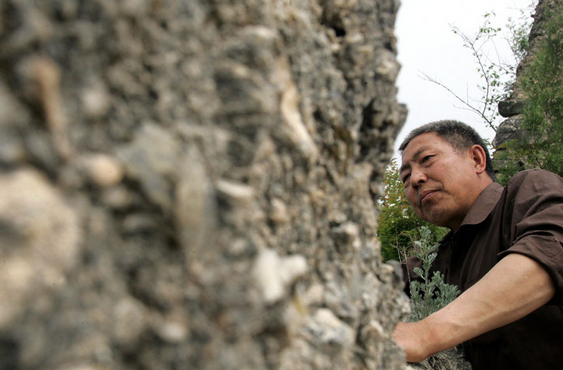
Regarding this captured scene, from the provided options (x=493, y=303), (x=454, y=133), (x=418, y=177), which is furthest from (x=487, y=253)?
(x=454, y=133)

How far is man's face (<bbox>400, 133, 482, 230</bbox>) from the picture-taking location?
2.62 metres

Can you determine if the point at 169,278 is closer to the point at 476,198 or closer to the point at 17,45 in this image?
the point at 17,45

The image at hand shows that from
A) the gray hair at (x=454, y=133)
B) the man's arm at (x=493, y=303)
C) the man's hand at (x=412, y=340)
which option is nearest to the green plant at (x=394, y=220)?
the gray hair at (x=454, y=133)

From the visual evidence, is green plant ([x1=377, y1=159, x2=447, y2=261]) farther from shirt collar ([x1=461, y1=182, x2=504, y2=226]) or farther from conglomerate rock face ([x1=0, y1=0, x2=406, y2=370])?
conglomerate rock face ([x1=0, y1=0, x2=406, y2=370])

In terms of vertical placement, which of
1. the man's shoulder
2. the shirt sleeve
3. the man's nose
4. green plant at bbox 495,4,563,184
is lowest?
the shirt sleeve

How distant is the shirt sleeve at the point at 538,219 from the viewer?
1660 millimetres

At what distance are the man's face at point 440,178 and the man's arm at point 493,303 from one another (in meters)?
0.96

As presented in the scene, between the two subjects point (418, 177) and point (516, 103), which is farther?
point (516, 103)

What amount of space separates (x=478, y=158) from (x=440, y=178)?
405mm

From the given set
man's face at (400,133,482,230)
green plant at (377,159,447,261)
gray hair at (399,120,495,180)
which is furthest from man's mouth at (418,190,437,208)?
green plant at (377,159,447,261)

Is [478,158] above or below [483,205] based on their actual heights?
above

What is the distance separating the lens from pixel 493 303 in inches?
62.9

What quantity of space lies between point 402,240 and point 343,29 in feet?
25.8

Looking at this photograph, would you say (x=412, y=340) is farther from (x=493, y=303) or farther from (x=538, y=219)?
(x=538, y=219)
